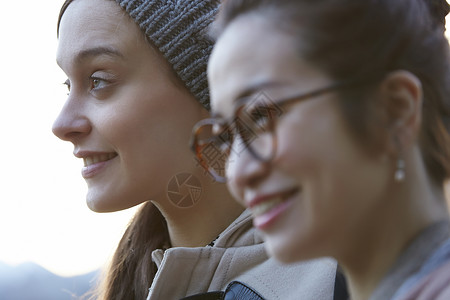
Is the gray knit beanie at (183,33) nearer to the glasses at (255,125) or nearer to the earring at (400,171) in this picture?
the glasses at (255,125)

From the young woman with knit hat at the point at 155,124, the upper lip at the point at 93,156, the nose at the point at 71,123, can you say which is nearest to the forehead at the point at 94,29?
the young woman with knit hat at the point at 155,124

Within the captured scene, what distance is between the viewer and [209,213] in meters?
1.49

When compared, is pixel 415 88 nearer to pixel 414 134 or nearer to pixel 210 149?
pixel 414 134

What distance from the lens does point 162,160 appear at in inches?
54.8

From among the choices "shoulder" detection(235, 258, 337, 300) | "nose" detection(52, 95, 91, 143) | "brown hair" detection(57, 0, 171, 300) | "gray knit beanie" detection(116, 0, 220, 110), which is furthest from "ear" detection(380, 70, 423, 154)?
"brown hair" detection(57, 0, 171, 300)

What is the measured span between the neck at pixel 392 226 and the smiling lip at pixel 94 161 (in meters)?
0.72

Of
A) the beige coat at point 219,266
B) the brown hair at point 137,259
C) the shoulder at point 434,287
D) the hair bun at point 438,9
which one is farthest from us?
the brown hair at point 137,259

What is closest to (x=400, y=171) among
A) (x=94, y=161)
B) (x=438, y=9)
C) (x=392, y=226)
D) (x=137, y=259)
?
(x=392, y=226)

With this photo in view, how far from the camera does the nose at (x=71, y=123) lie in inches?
55.4

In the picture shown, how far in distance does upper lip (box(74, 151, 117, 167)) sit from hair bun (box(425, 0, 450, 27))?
737 mm

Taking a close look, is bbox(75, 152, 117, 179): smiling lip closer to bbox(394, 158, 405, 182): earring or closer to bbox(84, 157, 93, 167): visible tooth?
bbox(84, 157, 93, 167): visible tooth

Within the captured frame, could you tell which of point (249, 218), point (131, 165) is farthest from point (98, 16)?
point (249, 218)

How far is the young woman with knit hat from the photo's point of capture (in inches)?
54.5

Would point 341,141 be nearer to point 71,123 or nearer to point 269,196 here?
point 269,196
